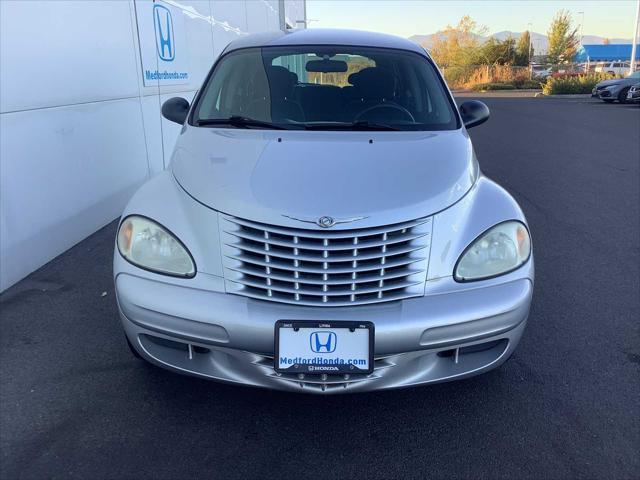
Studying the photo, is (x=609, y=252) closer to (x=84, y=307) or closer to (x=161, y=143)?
(x=84, y=307)

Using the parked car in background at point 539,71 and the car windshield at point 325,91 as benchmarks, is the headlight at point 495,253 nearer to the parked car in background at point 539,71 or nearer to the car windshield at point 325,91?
the car windshield at point 325,91

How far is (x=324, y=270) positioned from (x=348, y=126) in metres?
1.23

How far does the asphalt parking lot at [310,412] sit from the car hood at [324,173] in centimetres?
92

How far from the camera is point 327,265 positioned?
2.28 meters

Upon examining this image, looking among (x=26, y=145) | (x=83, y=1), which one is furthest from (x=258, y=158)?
(x=83, y=1)

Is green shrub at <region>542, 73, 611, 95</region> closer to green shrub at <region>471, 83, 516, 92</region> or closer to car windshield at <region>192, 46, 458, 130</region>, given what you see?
green shrub at <region>471, 83, 516, 92</region>

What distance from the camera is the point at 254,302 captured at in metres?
2.27

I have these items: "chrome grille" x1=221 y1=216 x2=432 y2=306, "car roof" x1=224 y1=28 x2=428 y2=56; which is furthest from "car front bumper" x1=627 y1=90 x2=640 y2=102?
"chrome grille" x1=221 y1=216 x2=432 y2=306

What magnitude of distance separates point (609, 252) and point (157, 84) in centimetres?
517

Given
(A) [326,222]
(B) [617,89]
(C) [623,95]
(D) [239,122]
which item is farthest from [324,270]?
(B) [617,89]

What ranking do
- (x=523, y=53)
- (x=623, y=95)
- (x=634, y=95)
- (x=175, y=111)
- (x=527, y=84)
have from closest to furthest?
(x=175, y=111) → (x=634, y=95) → (x=623, y=95) → (x=527, y=84) → (x=523, y=53)

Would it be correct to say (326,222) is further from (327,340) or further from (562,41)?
(562,41)

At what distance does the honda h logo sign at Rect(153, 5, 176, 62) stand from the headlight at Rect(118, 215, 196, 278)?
4958 mm

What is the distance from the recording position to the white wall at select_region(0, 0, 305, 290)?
4.04 m
